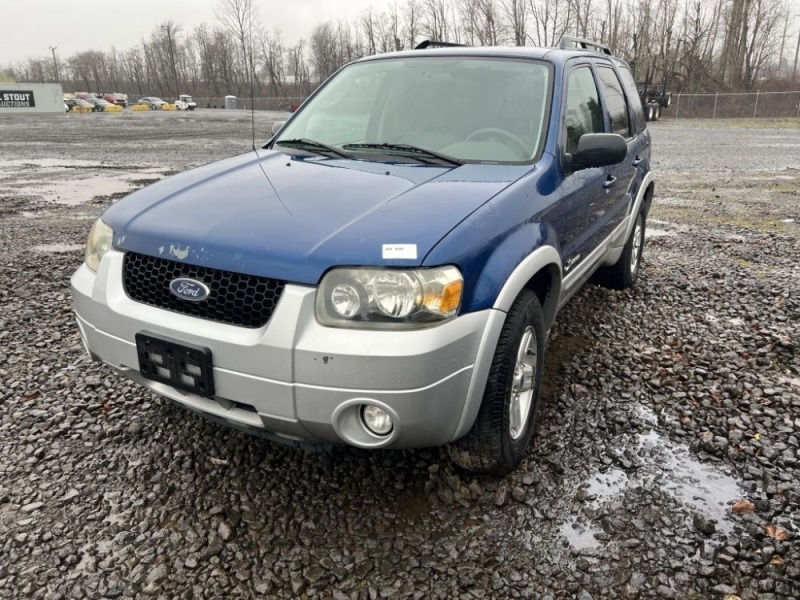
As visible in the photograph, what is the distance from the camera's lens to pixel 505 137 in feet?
10.8

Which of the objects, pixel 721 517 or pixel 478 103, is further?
pixel 478 103

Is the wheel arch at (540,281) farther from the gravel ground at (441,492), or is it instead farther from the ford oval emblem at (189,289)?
the ford oval emblem at (189,289)

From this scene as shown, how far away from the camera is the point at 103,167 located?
45.4 feet

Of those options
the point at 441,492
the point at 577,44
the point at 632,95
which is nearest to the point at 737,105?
the point at 632,95

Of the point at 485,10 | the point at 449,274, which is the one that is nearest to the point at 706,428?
the point at 449,274

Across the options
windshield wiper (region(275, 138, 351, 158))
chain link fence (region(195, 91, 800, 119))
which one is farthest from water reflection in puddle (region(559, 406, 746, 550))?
chain link fence (region(195, 91, 800, 119))

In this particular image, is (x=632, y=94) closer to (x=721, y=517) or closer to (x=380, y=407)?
(x=721, y=517)

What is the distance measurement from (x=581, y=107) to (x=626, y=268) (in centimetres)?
194

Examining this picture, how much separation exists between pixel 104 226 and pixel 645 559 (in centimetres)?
263

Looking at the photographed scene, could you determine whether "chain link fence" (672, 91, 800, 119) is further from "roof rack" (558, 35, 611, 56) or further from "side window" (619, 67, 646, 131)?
"roof rack" (558, 35, 611, 56)

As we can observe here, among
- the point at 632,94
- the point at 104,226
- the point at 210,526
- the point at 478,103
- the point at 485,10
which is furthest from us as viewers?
the point at 485,10

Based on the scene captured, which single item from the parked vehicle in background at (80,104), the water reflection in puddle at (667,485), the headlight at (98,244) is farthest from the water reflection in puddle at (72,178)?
the parked vehicle in background at (80,104)

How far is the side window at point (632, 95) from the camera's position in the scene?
5.05 m

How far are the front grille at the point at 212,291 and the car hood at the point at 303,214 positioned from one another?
46mm
